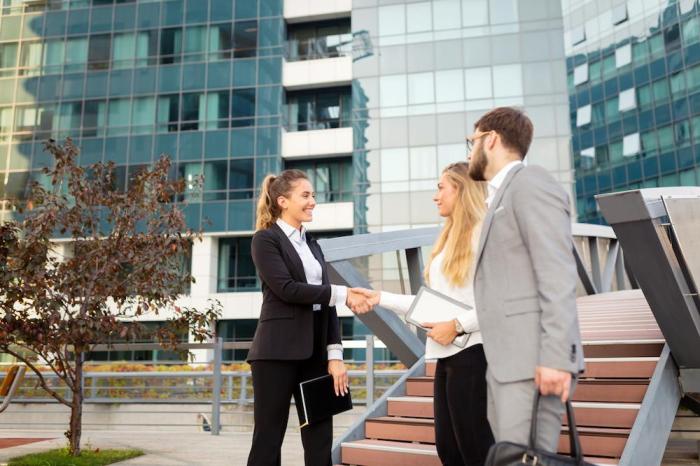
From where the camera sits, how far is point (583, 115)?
39.6 metres

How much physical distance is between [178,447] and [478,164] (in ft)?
20.5

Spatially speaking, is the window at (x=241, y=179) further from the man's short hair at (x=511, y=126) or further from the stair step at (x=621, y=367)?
the man's short hair at (x=511, y=126)

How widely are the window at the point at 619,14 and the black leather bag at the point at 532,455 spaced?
39926 millimetres

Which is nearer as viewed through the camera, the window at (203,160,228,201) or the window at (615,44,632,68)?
the window at (203,160,228,201)

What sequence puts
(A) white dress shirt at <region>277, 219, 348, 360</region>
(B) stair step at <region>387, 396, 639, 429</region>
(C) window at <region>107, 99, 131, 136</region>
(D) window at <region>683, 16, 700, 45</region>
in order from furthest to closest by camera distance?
(D) window at <region>683, 16, 700, 45</region> → (C) window at <region>107, 99, 131, 136</region> → (B) stair step at <region>387, 396, 639, 429</region> → (A) white dress shirt at <region>277, 219, 348, 360</region>

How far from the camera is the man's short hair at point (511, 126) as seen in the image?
2.45m

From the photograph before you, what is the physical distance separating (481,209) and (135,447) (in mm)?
6186

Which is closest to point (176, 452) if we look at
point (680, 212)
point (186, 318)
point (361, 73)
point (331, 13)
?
point (186, 318)

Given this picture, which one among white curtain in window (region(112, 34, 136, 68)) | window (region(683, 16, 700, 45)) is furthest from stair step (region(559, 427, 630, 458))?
window (region(683, 16, 700, 45))

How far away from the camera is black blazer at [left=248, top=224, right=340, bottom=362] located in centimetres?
311

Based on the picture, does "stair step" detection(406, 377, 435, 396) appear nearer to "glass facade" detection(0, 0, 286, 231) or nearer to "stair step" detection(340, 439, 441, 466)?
"stair step" detection(340, 439, 441, 466)

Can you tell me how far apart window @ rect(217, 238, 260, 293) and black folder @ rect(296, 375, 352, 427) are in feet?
83.5

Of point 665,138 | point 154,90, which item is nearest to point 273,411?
point 154,90

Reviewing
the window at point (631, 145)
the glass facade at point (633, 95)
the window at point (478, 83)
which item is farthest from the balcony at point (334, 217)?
the window at point (631, 145)
